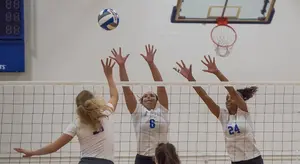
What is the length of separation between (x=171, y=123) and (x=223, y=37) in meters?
1.63

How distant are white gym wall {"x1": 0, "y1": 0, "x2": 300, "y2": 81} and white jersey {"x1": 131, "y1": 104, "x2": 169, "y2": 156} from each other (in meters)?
2.47

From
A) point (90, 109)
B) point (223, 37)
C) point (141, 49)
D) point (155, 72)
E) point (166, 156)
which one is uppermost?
point (223, 37)

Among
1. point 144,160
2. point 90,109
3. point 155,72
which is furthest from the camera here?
point 155,72

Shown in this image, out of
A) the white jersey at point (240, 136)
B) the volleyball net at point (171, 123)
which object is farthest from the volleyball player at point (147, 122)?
the volleyball net at point (171, 123)

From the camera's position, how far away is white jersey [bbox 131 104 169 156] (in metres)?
5.28

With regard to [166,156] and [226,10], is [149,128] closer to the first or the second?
[166,156]

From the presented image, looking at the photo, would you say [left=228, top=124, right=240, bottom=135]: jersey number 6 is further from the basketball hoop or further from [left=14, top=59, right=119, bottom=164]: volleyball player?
the basketball hoop

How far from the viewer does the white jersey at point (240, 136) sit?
509cm

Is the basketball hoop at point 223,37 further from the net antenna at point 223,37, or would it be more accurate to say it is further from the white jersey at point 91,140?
the white jersey at point 91,140

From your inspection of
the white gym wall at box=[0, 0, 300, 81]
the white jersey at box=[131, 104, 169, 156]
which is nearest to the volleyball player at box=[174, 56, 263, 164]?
the white jersey at box=[131, 104, 169, 156]

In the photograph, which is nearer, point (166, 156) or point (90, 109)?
point (166, 156)

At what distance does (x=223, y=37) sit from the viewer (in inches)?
305

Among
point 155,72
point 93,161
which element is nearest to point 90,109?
point 93,161

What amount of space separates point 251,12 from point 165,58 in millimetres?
1553
